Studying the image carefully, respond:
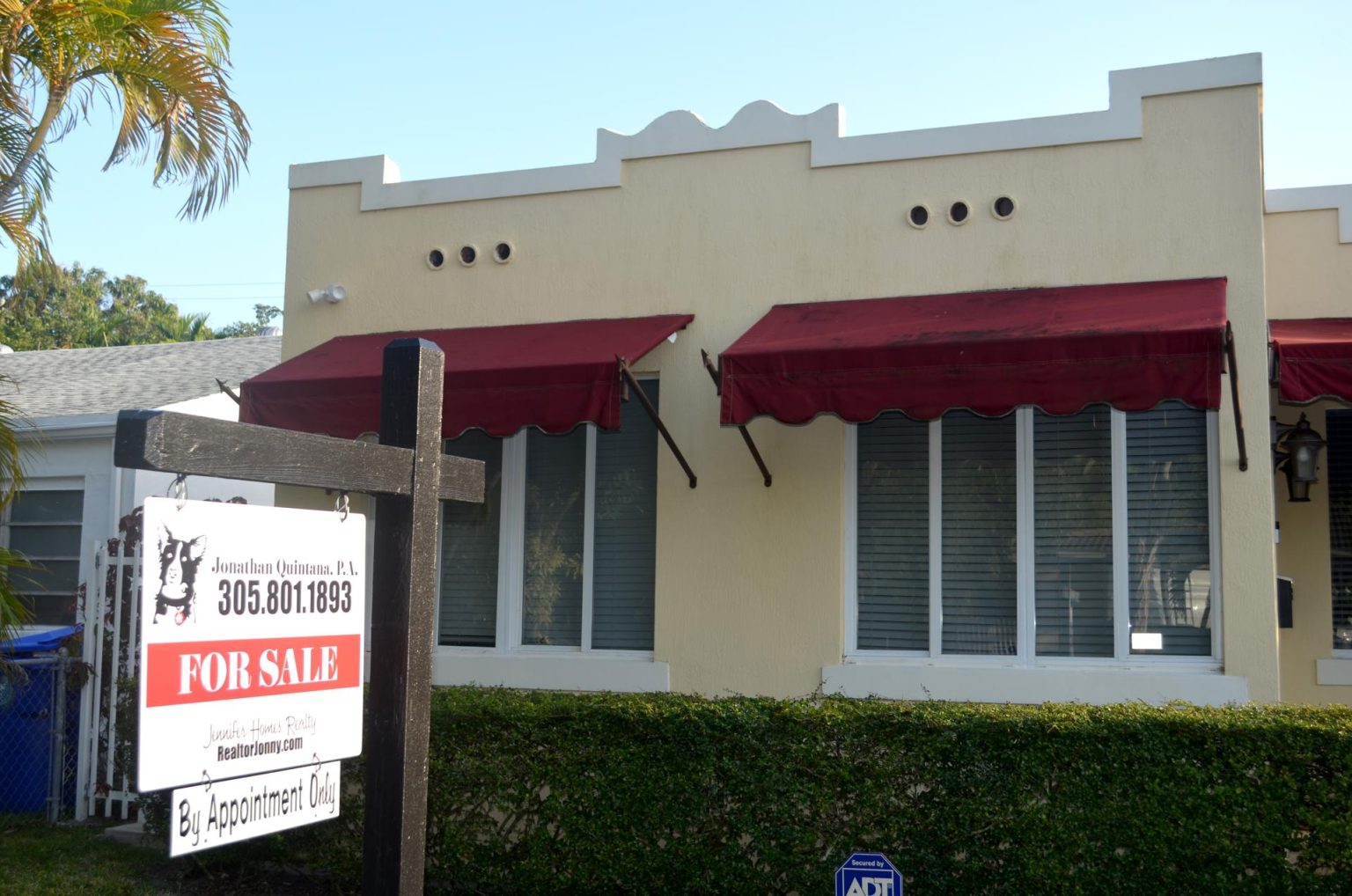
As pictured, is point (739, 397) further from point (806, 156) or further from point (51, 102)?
point (51, 102)

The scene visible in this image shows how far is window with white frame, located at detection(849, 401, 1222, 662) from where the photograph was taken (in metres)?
7.63

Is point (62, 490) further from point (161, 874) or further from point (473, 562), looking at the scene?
point (161, 874)

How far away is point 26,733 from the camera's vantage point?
391 inches

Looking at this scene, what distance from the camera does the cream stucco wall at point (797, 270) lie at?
7660 millimetres

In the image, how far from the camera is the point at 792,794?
659 cm

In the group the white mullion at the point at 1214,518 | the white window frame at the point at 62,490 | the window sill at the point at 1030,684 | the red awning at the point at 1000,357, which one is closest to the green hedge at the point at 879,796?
the window sill at the point at 1030,684

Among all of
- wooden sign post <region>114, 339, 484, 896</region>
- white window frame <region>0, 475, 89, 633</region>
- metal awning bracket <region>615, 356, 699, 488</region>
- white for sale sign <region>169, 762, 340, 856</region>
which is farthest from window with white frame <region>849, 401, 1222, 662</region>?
white window frame <region>0, 475, 89, 633</region>

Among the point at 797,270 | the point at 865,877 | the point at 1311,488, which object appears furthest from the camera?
the point at 1311,488

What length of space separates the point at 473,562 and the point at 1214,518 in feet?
16.6

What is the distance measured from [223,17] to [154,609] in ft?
26.4

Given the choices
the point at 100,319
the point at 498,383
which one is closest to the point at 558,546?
the point at 498,383

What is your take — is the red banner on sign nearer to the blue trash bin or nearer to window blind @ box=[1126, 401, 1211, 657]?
window blind @ box=[1126, 401, 1211, 657]

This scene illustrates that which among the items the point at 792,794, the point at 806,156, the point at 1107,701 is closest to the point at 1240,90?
the point at 806,156

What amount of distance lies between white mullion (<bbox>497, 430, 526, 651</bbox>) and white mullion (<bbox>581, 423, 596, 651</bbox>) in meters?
0.49
